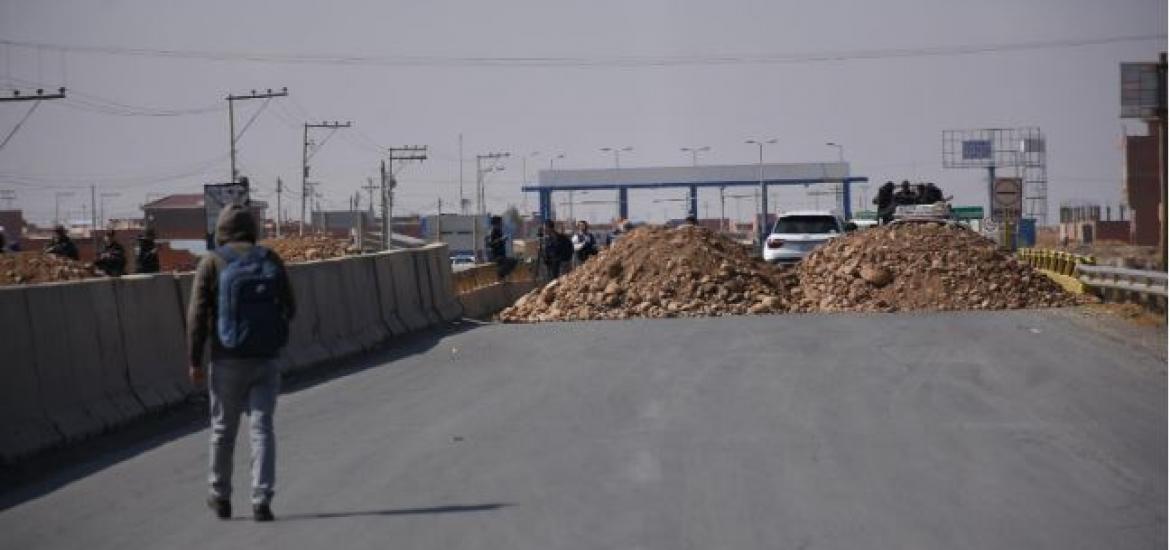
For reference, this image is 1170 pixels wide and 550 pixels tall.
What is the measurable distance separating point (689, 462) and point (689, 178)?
89.0m

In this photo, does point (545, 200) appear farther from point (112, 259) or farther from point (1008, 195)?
point (112, 259)

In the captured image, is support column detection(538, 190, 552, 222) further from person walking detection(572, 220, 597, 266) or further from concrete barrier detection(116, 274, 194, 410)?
concrete barrier detection(116, 274, 194, 410)

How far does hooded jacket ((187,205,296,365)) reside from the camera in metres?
8.84

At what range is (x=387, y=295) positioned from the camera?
2181cm

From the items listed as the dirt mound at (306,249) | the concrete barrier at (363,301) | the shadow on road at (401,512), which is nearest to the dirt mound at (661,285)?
the concrete barrier at (363,301)

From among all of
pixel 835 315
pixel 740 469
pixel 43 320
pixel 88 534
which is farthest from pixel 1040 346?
pixel 88 534

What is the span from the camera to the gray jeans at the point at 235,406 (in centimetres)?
872

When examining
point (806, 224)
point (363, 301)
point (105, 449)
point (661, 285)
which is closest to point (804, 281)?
point (661, 285)

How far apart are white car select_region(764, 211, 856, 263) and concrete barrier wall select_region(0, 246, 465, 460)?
17.9 meters

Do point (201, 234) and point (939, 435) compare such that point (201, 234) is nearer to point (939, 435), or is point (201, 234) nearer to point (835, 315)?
point (835, 315)

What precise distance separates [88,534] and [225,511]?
0.72 m

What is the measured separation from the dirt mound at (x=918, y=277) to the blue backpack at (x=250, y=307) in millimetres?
19315

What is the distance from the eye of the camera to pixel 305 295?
18.1 metres

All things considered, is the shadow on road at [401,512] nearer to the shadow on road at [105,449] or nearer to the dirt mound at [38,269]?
the shadow on road at [105,449]
